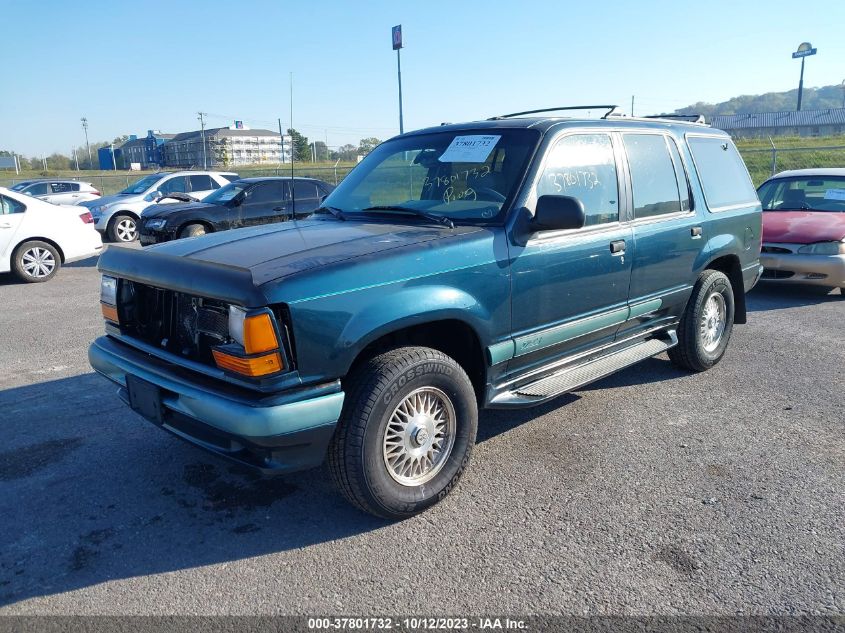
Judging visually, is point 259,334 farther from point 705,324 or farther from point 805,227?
point 805,227

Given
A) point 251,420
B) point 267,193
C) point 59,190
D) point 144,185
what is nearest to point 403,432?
point 251,420

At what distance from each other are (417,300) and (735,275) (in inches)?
147

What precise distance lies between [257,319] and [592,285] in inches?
85.4

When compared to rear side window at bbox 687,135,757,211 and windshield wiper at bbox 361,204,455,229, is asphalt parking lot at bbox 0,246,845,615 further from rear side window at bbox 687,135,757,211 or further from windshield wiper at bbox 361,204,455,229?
rear side window at bbox 687,135,757,211

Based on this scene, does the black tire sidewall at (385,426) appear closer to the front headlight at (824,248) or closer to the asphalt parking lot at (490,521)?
the asphalt parking lot at (490,521)

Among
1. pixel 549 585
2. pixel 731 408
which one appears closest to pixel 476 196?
pixel 549 585

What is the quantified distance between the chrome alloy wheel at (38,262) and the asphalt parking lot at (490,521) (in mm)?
5972

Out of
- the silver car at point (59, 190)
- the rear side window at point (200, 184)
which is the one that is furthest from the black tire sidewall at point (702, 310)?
the silver car at point (59, 190)

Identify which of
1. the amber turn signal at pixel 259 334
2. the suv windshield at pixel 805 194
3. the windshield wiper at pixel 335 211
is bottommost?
the amber turn signal at pixel 259 334

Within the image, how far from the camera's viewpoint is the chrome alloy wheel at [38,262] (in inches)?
393

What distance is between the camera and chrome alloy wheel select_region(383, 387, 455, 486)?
3.19 meters

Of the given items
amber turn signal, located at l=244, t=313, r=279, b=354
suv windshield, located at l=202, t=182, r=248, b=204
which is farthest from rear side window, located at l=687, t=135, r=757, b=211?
suv windshield, located at l=202, t=182, r=248, b=204

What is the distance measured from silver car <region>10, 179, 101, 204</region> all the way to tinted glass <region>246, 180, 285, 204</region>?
10.5 meters

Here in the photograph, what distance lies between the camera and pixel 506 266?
349 cm
